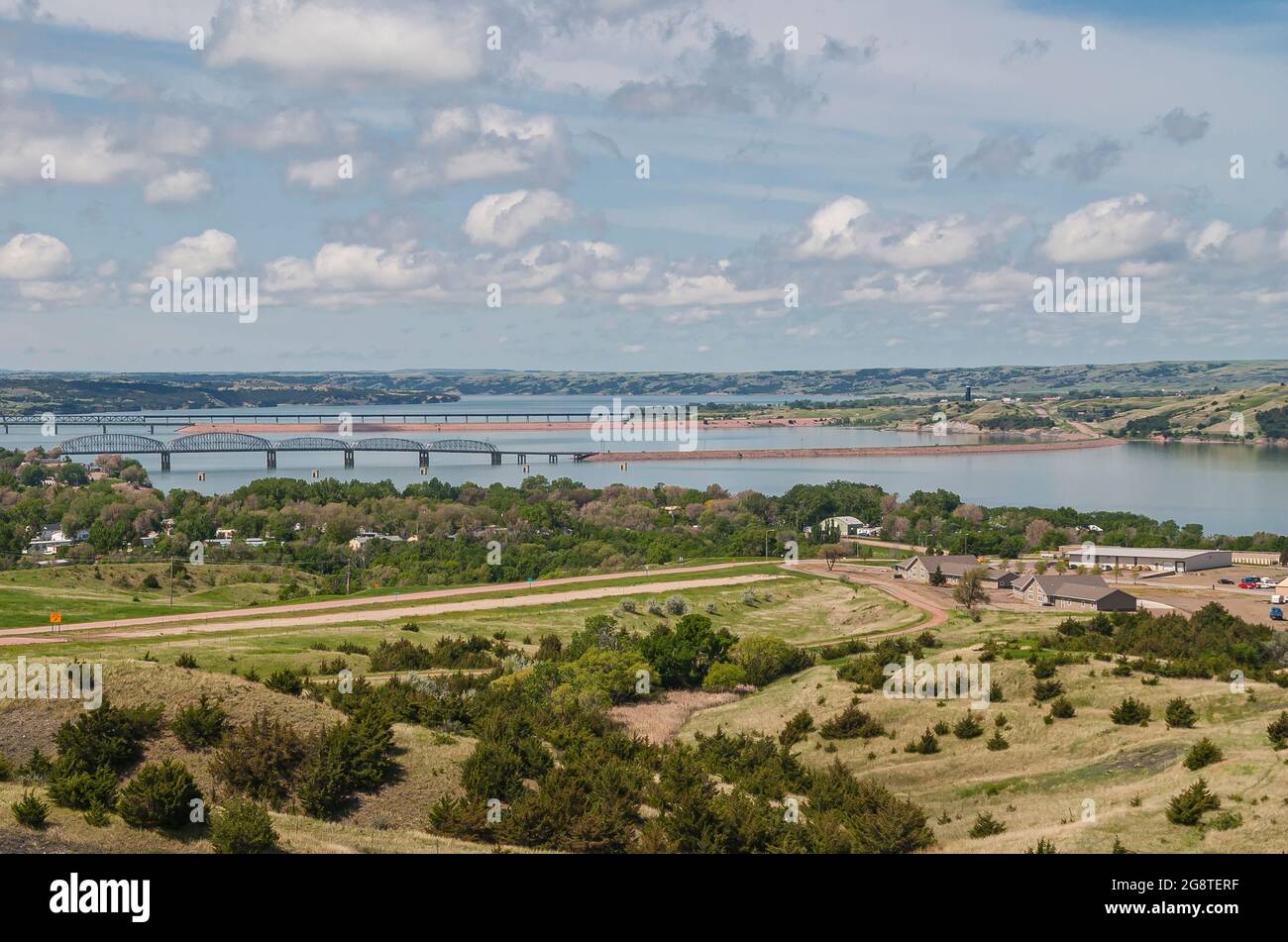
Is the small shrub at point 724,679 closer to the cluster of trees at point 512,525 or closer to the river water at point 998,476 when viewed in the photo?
the cluster of trees at point 512,525

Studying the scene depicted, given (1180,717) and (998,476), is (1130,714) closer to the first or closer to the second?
(1180,717)

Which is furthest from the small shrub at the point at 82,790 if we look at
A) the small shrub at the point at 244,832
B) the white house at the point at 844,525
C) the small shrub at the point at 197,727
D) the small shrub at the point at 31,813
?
the white house at the point at 844,525

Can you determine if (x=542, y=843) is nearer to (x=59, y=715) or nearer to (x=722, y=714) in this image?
(x=59, y=715)

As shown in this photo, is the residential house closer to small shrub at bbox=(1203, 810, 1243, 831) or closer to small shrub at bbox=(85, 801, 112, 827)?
small shrub at bbox=(1203, 810, 1243, 831)

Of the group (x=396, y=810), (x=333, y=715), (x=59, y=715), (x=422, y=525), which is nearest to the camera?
(x=396, y=810)

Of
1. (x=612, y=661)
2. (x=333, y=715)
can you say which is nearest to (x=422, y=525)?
(x=612, y=661)

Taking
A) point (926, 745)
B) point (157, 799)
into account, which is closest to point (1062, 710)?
point (926, 745)
